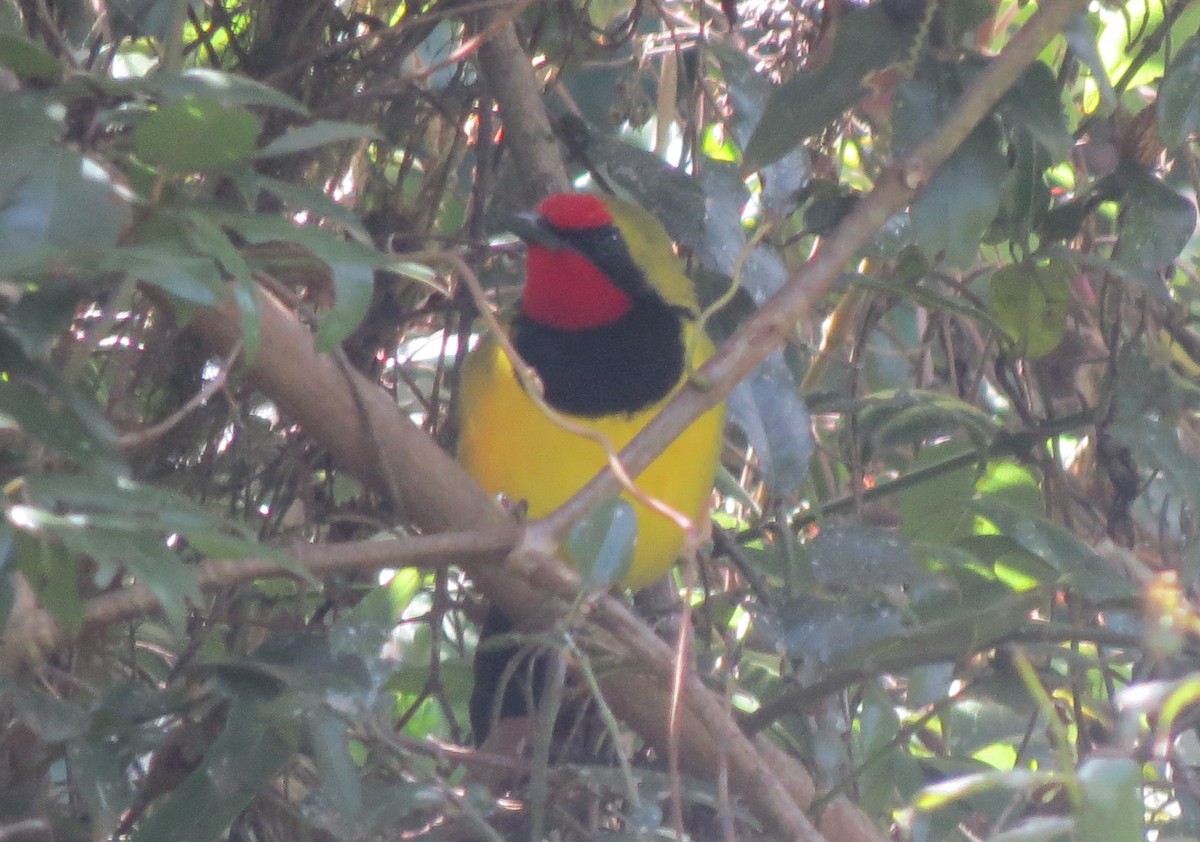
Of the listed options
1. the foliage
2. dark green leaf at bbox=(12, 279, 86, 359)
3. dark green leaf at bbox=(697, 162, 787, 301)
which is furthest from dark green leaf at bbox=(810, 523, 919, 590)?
dark green leaf at bbox=(12, 279, 86, 359)

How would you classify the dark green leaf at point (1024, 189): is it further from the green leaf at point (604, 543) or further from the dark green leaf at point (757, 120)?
the green leaf at point (604, 543)

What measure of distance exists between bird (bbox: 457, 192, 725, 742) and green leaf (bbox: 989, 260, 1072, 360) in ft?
1.49

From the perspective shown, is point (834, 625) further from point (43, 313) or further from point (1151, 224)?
point (43, 313)

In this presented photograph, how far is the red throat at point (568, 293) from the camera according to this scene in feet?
8.50

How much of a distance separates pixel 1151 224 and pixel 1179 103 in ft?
0.68

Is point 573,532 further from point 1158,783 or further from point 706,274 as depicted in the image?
point 706,274

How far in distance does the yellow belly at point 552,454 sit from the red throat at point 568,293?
0.23 m

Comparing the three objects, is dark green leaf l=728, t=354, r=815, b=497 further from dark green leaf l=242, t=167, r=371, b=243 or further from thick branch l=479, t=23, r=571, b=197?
dark green leaf l=242, t=167, r=371, b=243

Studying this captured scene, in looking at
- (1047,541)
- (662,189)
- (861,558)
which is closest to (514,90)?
(662,189)

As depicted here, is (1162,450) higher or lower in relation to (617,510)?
lower

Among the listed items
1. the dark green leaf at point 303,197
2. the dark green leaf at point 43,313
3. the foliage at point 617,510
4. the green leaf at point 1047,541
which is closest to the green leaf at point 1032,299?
the foliage at point 617,510

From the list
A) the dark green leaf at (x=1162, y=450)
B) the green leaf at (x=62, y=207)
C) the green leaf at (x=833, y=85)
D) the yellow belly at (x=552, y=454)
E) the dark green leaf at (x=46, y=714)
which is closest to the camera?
the green leaf at (x=62, y=207)

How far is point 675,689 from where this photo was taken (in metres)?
1.28

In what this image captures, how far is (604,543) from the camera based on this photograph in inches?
54.1
